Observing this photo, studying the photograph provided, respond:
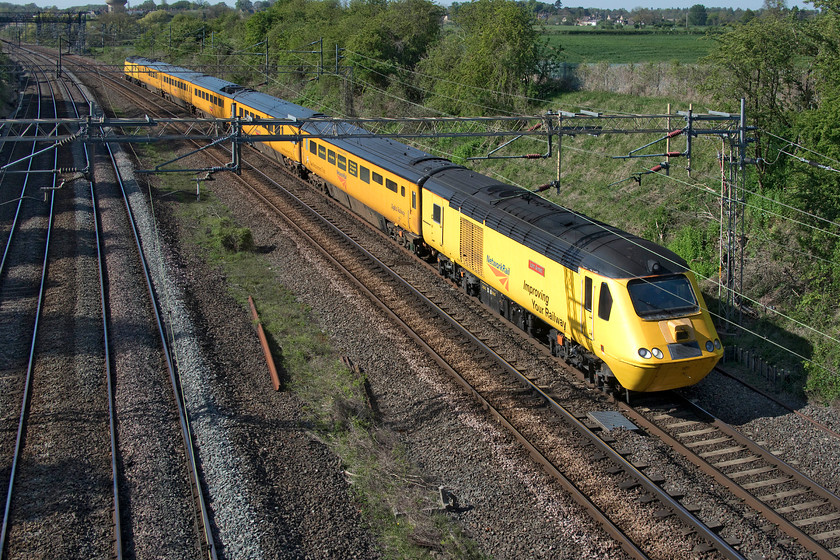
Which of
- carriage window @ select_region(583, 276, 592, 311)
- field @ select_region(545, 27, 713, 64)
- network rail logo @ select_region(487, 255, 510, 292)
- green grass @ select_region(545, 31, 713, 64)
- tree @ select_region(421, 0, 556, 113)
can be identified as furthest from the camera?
field @ select_region(545, 27, 713, 64)

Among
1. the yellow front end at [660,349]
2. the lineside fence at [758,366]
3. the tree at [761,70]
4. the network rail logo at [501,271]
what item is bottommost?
the lineside fence at [758,366]

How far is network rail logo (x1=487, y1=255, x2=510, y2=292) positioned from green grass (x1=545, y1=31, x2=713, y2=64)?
24172mm

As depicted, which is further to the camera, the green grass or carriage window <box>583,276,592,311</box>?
the green grass

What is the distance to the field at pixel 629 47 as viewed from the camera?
1649 inches

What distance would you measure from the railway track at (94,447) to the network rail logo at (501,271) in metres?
7.02

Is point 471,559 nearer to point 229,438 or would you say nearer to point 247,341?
point 229,438

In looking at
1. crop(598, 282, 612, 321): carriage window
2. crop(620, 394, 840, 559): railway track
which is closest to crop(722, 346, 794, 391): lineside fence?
crop(620, 394, 840, 559): railway track

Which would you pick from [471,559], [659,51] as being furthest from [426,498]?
[659,51]

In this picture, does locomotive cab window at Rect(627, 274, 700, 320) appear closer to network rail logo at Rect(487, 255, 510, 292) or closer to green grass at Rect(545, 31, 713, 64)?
network rail logo at Rect(487, 255, 510, 292)

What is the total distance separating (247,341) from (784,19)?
16.9 m

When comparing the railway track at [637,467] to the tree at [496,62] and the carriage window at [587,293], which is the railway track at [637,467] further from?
the tree at [496,62]

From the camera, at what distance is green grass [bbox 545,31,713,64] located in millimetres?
41750

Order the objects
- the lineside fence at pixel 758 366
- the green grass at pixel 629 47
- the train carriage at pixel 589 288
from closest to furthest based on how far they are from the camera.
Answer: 1. the train carriage at pixel 589 288
2. the lineside fence at pixel 758 366
3. the green grass at pixel 629 47

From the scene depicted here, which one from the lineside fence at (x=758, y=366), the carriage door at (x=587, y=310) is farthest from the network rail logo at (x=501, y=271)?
the lineside fence at (x=758, y=366)
